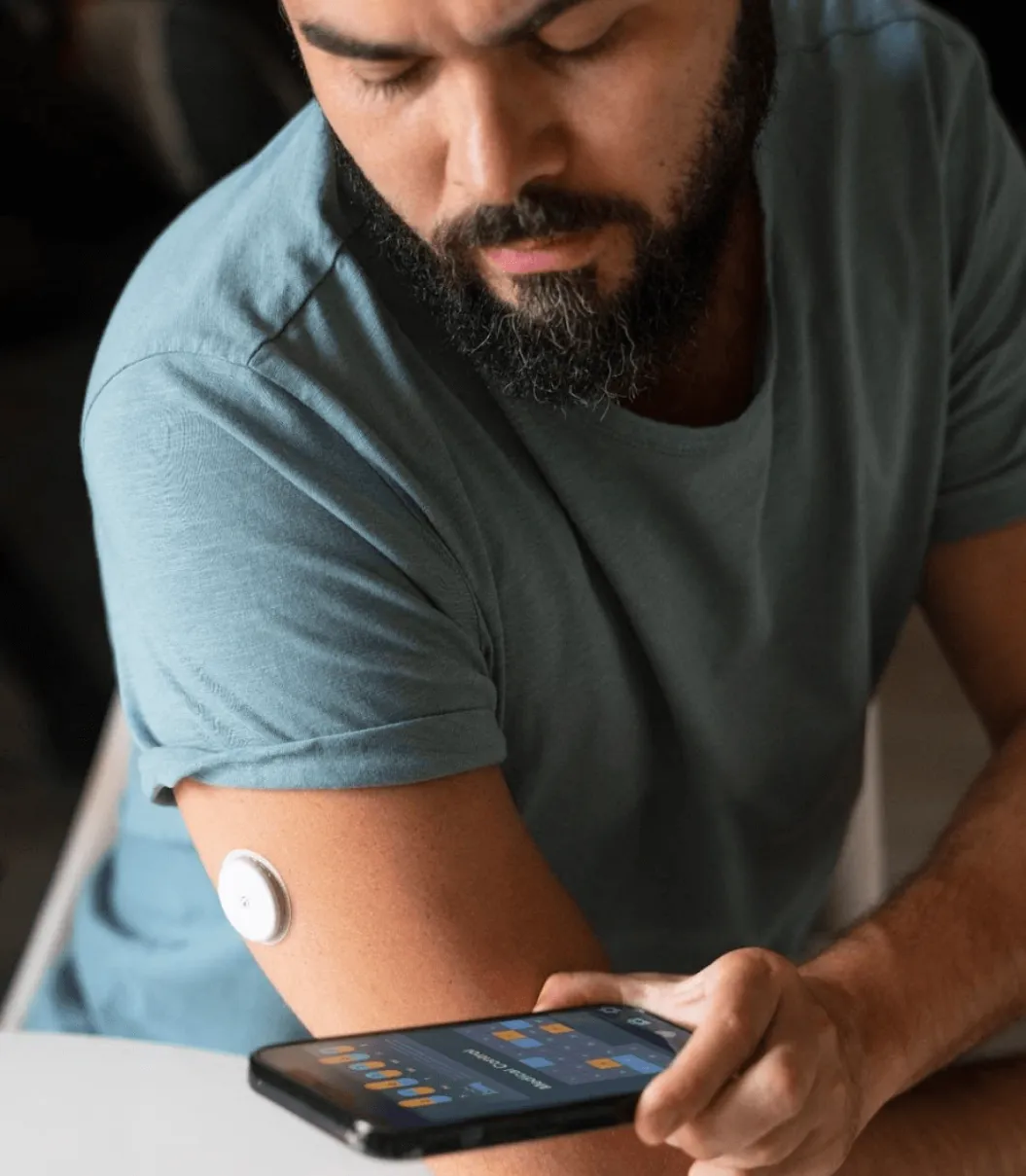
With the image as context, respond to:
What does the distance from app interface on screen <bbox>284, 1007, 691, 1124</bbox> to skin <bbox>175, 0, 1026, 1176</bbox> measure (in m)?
0.03

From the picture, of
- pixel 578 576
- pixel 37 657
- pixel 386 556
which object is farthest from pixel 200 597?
pixel 37 657

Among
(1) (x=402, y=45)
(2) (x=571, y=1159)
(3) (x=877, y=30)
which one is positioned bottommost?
(2) (x=571, y=1159)

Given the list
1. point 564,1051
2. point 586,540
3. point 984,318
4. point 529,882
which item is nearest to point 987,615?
point 984,318

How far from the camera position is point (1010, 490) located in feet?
3.69

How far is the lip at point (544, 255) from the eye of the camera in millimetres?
885

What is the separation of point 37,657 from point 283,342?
Answer: 2.62ft

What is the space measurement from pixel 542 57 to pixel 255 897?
0.41m

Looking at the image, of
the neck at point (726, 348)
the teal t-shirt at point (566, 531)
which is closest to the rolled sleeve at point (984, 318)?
the teal t-shirt at point (566, 531)

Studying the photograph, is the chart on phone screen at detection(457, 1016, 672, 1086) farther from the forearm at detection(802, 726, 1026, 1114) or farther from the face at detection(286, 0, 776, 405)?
the face at detection(286, 0, 776, 405)

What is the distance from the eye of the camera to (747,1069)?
0.75 metres

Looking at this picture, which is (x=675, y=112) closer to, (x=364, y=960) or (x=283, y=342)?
(x=283, y=342)

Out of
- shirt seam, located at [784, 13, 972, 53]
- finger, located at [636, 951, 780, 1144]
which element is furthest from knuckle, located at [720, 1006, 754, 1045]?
shirt seam, located at [784, 13, 972, 53]

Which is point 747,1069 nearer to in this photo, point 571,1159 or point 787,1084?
point 787,1084

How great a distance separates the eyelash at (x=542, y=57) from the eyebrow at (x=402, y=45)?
0.02 meters
